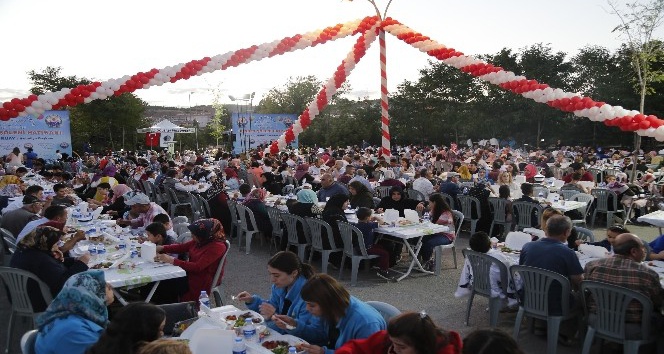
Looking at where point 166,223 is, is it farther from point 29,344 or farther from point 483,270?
point 483,270

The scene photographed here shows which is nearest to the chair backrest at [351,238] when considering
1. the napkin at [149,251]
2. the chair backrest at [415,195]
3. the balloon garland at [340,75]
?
the napkin at [149,251]

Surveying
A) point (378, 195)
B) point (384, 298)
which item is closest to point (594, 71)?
point (378, 195)

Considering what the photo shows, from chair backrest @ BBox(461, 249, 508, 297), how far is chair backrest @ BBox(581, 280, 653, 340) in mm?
981

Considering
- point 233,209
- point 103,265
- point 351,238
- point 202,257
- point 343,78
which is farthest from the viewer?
point 343,78

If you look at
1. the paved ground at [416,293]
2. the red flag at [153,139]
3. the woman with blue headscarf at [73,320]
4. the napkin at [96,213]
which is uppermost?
the woman with blue headscarf at [73,320]

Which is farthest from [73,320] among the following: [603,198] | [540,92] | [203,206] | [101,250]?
[603,198]

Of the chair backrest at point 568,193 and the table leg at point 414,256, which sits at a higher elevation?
the chair backrest at point 568,193

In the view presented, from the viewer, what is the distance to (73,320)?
10.3 feet

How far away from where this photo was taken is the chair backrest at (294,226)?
27.0 ft

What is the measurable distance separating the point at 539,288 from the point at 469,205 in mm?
5248

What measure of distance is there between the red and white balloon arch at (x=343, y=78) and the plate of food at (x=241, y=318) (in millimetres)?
7162

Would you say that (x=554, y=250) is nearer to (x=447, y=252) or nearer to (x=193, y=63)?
(x=447, y=252)

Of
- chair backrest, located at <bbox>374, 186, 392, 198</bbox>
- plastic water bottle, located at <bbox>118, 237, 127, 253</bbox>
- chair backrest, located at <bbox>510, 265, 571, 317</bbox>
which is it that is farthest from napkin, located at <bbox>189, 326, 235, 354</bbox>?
chair backrest, located at <bbox>374, 186, 392, 198</bbox>

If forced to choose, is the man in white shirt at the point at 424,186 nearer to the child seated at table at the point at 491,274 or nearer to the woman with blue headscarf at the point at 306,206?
the woman with blue headscarf at the point at 306,206
